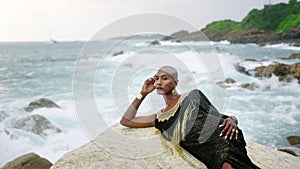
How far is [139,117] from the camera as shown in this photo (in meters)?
2.74

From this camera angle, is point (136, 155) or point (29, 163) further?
point (29, 163)

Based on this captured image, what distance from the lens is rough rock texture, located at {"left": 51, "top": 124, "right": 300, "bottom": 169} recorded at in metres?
2.16

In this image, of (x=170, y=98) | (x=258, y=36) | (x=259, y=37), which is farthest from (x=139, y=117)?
(x=258, y=36)

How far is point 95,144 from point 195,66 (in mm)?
1163

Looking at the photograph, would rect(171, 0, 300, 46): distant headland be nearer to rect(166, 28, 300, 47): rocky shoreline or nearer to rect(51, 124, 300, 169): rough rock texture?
rect(166, 28, 300, 47): rocky shoreline

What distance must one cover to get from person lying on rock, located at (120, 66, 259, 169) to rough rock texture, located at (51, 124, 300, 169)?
0.32 ft

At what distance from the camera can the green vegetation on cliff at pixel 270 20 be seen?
4194 centimetres

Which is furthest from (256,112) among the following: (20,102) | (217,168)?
(20,102)

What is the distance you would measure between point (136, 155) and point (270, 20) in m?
48.3

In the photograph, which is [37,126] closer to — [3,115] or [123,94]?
[3,115]

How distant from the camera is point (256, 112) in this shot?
8.82 metres

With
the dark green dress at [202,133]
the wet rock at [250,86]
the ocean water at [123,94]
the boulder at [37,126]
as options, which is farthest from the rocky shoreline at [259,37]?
the dark green dress at [202,133]

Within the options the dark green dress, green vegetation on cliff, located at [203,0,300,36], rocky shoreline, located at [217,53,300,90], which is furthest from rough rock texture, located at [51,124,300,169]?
green vegetation on cliff, located at [203,0,300,36]

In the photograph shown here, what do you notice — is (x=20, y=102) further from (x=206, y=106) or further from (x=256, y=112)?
(x=206, y=106)
